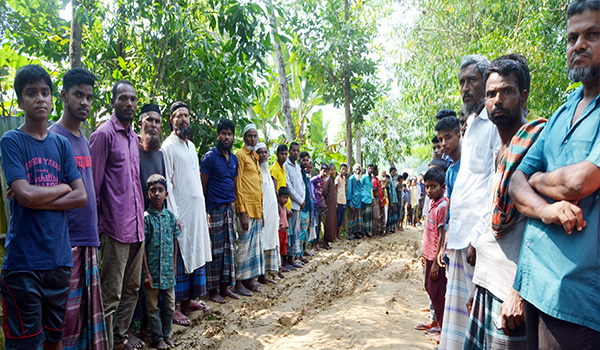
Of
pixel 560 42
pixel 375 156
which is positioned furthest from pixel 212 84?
pixel 375 156

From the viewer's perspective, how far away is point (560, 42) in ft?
27.8

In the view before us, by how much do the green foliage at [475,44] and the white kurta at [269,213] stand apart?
559cm

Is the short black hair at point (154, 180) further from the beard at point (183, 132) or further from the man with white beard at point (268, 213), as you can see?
the man with white beard at point (268, 213)

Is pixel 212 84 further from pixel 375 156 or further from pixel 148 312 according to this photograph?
pixel 375 156

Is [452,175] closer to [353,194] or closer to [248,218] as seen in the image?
[248,218]

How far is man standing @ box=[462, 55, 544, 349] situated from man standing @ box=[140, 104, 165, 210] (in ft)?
9.34

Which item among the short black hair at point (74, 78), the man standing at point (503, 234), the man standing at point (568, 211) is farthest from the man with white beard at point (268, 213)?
the man standing at point (568, 211)

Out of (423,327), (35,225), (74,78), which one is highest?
(74,78)

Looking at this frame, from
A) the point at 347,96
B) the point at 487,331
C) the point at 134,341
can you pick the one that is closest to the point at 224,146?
the point at 134,341

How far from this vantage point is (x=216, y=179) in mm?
5020

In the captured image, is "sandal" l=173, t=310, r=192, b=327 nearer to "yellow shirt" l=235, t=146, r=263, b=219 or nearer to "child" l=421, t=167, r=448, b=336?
"yellow shirt" l=235, t=146, r=263, b=219

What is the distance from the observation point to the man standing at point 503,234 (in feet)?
6.07

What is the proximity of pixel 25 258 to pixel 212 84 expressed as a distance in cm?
366

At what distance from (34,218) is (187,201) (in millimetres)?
2072
